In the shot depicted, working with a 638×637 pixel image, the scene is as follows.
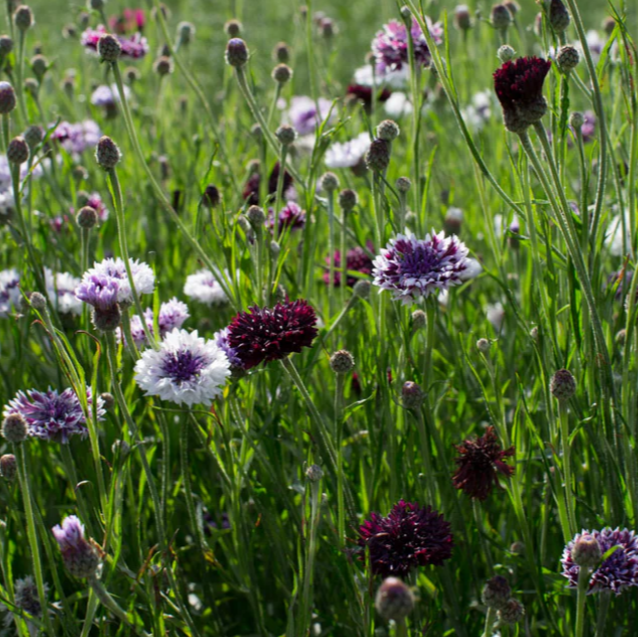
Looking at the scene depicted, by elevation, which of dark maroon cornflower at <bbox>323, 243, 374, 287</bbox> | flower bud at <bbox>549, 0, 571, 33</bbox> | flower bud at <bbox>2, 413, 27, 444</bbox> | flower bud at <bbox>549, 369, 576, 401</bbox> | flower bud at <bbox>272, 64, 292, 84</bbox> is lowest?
flower bud at <bbox>549, 369, 576, 401</bbox>

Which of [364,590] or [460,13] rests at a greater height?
[460,13]

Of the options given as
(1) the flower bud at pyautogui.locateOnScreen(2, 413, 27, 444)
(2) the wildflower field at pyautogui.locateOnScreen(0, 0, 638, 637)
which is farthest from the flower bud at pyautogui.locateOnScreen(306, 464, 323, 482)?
(1) the flower bud at pyautogui.locateOnScreen(2, 413, 27, 444)

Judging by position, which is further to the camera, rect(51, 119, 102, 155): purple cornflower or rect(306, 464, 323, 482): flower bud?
rect(51, 119, 102, 155): purple cornflower

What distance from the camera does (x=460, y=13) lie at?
228cm

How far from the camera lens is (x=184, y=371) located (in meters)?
1.16

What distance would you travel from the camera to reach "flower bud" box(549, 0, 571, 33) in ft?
3.84

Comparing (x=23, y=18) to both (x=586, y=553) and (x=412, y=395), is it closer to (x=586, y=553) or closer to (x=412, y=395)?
(x=412, y=395)

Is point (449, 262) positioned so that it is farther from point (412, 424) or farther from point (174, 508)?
point (174, 508)

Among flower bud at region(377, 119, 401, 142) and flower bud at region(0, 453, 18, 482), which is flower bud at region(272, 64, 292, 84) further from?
flower bud at region(0, 453, 18, 482)

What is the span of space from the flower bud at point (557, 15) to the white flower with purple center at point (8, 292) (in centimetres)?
107

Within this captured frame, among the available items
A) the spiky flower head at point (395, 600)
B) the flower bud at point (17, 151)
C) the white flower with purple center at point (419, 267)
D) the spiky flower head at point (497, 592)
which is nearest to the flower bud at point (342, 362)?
the white flower with purple center at point (419, 267)

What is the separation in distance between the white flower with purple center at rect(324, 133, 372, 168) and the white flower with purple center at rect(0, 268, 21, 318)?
73 cm

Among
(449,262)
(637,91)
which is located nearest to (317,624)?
(449,262)

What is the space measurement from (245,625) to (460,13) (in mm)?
1675
